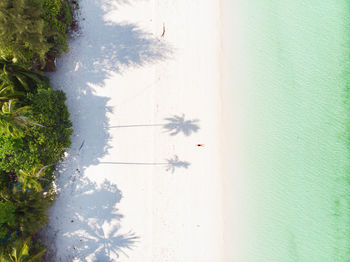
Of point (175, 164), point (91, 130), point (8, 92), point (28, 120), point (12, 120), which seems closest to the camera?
point (12, 120)

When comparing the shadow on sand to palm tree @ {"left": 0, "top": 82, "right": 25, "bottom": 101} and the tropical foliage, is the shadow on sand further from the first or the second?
palm tree @ {"left": 0, "top": 82, "right": 25, "bottom": 101}

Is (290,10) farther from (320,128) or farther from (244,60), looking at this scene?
(320,128)

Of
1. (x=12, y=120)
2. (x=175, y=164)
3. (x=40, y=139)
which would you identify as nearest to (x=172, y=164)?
(x=175, y=164)

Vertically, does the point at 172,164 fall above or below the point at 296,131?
below

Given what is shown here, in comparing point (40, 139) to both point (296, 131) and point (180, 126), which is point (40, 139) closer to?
point (180, 126)

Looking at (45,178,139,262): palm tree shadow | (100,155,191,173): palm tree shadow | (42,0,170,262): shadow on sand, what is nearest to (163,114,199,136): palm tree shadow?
(100,155,191,173): palm tree shadow

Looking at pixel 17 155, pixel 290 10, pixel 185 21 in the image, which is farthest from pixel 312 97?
pixel 17 155

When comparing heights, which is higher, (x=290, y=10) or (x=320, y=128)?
(x=290, y=10)
